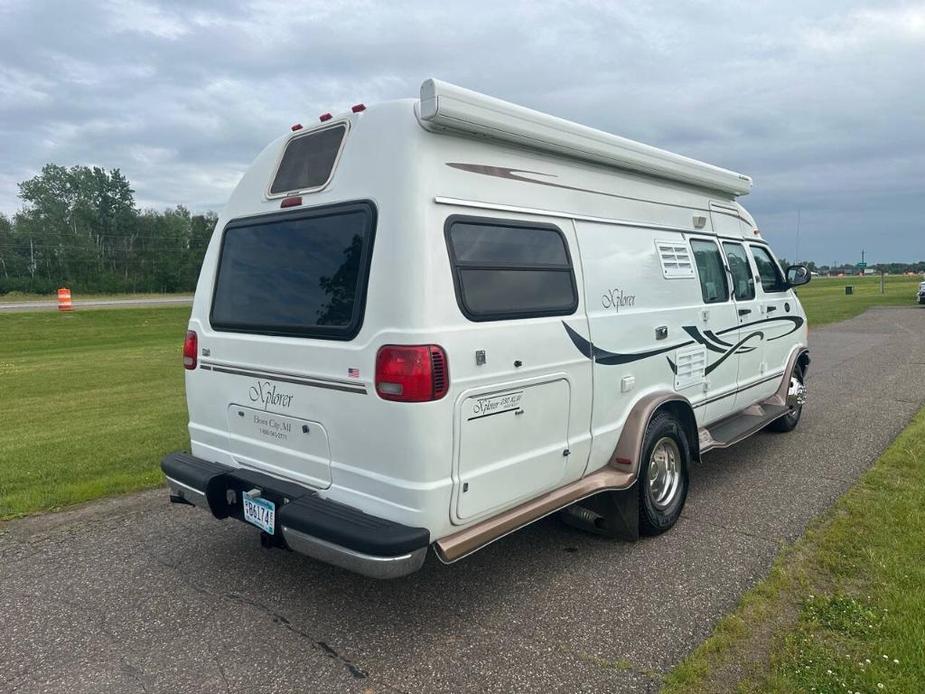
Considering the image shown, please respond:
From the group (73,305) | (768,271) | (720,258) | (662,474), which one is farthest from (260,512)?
(73,305)

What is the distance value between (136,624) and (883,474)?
5.56m

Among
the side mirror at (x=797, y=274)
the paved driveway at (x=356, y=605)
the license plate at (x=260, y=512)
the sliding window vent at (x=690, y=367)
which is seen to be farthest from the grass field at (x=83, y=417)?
the side mirror at (x=797, y=274)

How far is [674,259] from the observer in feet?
16.3

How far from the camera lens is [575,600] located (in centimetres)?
362

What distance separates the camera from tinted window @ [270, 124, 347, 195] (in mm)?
3580

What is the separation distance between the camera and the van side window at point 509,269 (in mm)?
3277

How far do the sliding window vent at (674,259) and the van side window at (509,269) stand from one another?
1.24 meters

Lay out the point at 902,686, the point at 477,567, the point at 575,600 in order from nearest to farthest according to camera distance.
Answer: the point at 902,686, the point at 575,600, the point at 477,567

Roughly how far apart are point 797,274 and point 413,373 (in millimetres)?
5484

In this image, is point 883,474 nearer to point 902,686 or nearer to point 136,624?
point 902,686

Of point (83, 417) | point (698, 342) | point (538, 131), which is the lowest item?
point (83, 417)

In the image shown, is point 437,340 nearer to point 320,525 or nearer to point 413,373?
point 413,373

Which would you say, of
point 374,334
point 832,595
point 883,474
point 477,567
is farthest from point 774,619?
point 883,474

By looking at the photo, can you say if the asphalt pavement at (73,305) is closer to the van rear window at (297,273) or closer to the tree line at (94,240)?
the tree line at (94,240)
